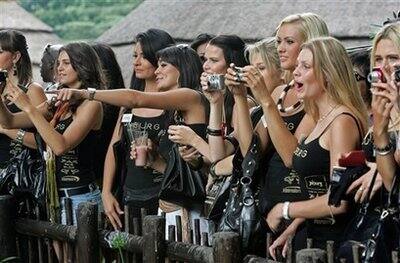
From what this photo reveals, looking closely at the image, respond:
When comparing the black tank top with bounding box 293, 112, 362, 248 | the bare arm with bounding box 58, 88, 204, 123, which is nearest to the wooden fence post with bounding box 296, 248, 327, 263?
the black tank top with bounding box 293, 112, 362, 248

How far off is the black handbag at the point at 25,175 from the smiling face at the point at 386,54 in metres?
2.90

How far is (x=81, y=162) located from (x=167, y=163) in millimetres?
712

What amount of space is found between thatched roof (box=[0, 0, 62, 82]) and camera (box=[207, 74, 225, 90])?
23.0 meters

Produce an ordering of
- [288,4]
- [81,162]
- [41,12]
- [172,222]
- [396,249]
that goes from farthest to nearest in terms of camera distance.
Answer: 1. [41,12]
2. [288,4]
3. [81,162]
4. [172,222]
5. [396,249]

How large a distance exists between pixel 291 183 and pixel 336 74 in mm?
598

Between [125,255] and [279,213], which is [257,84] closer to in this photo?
[279,213]

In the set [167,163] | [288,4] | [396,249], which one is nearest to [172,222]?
[167,163]

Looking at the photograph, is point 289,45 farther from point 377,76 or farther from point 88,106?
point 88,106

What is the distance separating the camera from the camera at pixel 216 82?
6324 millimetres

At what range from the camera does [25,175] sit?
775 cm

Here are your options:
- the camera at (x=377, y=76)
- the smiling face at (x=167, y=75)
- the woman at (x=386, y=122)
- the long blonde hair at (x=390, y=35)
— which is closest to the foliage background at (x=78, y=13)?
the smiling face at (x=167, y=75)

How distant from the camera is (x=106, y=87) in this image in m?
7.61

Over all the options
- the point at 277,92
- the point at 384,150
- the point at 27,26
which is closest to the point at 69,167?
the point at 277,92

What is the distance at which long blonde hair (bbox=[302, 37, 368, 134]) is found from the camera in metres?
5.59
